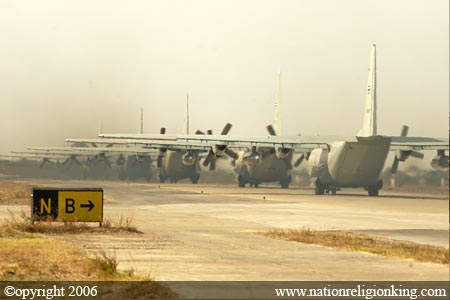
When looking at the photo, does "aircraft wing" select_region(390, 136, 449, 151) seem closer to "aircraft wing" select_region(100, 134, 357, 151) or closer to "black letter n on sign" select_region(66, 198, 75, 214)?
"aircraft wing" select_region(100, 134, 357, 151)

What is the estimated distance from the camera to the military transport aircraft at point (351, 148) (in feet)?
247

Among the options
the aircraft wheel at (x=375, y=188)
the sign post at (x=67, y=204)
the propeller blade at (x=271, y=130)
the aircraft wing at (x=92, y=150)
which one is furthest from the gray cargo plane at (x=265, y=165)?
the sign post at (x=67, y=204)

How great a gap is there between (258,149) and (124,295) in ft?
245

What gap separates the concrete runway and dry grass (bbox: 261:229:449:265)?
31.8 inches

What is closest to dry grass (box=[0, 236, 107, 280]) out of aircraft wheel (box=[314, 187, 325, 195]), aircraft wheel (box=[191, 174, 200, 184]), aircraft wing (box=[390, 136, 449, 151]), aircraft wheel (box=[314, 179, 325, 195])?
aircraft wing (box=[390, 136, 449, 151])

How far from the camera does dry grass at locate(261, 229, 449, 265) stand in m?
27.1

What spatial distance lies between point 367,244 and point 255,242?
3567 mm

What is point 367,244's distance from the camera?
3144cm

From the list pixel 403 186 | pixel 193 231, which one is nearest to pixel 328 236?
pixel 193 231

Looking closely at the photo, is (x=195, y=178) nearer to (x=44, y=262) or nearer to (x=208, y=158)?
(x=208, y=158)

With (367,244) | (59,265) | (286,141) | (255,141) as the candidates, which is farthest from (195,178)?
(59,265)

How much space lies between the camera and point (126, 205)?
59.4 m

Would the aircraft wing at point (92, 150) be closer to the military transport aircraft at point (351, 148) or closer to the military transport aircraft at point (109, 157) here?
the military transport aircraft at point (109, 157)

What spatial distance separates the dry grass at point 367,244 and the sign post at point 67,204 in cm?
675
